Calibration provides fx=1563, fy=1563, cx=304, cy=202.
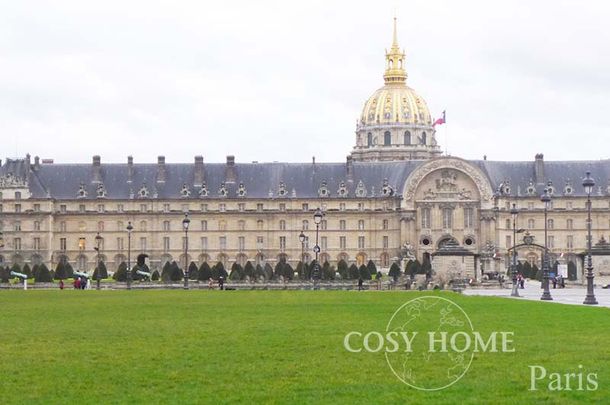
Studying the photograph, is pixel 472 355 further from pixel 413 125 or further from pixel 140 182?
pixel 413 125

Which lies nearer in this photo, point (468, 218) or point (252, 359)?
point (252, 359)

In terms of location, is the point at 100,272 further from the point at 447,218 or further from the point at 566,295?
the point at 447,218

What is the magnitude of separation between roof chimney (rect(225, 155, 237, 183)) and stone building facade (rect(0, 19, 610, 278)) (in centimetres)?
16

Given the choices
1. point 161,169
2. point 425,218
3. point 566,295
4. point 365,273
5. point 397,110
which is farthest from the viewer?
point 397,110

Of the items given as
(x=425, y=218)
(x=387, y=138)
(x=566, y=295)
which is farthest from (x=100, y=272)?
(x=387, y=138)

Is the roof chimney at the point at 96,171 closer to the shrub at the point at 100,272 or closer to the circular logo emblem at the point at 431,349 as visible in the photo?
the shrub at the point at 100,272

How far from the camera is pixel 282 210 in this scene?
140625 millimetres

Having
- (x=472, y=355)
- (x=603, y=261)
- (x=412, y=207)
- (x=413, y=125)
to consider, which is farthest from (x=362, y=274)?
(x=413, y=125)

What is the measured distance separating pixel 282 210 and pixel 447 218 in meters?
14.8

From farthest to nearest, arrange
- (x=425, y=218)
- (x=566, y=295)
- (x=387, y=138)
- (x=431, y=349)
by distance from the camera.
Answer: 1. (x=387, y=138)
2. (x=425, y=218)
3. (x=566, y=295)
4. (x=431, y=349)

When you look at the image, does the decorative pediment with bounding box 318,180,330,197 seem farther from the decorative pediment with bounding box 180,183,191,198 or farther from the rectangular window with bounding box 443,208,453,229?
the decorative pediment with bounding box 180,183,191,198

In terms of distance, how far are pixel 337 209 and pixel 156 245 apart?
54.3ft

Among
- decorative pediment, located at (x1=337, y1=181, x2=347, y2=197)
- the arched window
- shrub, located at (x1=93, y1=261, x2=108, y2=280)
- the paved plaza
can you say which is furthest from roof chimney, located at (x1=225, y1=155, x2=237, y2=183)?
the paved plaza

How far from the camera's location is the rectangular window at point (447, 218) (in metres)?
139
